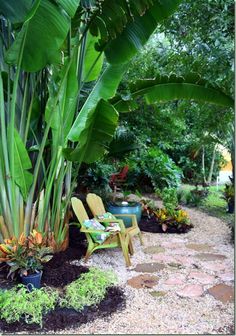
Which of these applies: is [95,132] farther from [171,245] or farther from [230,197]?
[230,197]

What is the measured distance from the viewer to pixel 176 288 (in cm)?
326

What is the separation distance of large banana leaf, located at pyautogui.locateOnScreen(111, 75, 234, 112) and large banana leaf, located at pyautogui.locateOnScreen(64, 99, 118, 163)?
2.77 feet

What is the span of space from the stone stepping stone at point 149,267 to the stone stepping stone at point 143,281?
0.16 metres

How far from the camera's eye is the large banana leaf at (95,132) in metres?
3.03

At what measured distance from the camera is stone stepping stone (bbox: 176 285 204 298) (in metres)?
3.10

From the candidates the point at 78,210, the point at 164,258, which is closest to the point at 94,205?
the point at 78,210

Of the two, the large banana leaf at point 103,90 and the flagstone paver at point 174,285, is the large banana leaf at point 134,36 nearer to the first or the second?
the large banana leaf at point 103,90

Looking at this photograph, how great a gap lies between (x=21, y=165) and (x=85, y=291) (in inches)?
55.2

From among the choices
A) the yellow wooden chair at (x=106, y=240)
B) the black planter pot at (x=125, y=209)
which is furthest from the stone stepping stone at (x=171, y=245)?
the yellow wooden chair at (x=106, y=240)

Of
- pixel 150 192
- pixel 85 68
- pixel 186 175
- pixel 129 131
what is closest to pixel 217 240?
pixel 129 131

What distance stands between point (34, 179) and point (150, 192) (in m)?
6.23

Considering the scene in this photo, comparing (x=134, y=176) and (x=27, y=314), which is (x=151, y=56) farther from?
(x=27, y=314)

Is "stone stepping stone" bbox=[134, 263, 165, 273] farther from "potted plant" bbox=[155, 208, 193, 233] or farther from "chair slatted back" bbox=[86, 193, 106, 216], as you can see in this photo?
"potted plant" bbox=[155, 208, 193, 233]

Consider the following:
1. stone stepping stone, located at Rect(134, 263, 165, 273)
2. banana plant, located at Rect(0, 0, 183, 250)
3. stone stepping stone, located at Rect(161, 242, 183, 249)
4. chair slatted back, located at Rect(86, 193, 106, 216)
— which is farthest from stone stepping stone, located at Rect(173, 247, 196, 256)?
banana plant, located at Rect(0, 0, 183, 250)
